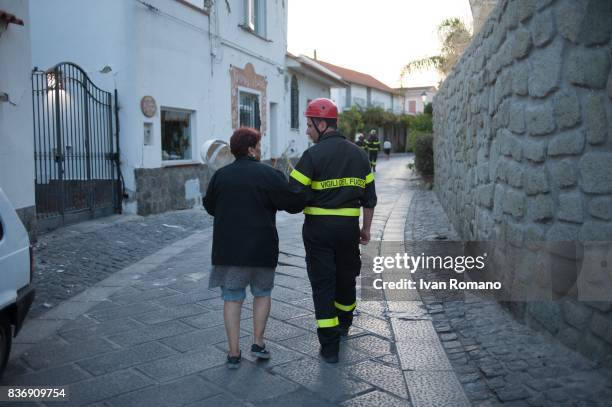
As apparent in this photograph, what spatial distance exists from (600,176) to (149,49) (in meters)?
9.48

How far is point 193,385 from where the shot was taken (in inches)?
148

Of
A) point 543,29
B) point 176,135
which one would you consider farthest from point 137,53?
point 543,29

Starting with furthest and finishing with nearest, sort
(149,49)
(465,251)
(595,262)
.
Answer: (149,49), (465,251), (595,262)

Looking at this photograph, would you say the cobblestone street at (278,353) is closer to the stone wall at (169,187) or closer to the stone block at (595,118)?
the stone block at (595,118)

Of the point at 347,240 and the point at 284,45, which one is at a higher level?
the point at 284,45

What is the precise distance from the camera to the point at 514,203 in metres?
4.79

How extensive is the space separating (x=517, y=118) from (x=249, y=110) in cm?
1283

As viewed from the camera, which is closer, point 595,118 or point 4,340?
point 595,118

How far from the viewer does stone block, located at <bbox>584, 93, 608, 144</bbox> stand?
3.64 m

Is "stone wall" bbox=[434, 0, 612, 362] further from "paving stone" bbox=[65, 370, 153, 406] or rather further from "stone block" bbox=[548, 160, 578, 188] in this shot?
"paving stone" bbox=[65, 370, 153, 406]

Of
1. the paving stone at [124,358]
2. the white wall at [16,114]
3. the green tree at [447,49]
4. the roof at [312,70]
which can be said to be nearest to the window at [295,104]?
the roof at [312,70]

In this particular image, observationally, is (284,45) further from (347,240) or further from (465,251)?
(347,240)

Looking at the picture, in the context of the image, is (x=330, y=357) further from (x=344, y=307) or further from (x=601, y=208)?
(x=601, y=208)

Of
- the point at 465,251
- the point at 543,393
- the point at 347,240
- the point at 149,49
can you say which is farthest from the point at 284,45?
the point at 543,393
